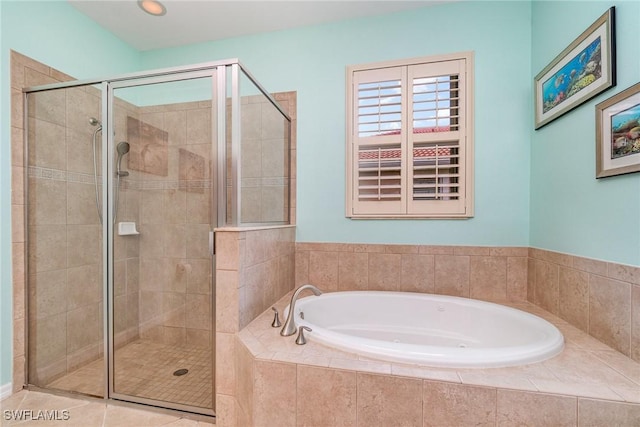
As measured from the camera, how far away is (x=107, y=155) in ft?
5.56

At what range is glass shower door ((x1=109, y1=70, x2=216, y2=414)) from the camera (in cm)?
156

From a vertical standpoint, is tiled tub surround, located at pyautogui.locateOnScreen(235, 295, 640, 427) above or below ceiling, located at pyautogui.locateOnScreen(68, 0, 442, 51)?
below

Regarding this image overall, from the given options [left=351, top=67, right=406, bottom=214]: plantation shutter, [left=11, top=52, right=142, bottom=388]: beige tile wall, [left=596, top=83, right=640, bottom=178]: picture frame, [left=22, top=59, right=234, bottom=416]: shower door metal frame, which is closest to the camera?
[left=596, top=83, right=640, bottom=178]: picture frame

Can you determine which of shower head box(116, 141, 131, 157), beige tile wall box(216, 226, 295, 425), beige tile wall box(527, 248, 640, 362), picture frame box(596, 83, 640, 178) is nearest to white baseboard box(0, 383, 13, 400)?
beige tile wall box(216, 226, 295, 425)

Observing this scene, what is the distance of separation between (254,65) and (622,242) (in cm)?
264

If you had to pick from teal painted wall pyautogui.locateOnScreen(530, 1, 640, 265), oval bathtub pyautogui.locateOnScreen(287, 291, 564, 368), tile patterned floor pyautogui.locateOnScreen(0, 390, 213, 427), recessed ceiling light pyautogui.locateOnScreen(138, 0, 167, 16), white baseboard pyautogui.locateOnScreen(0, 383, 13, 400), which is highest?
recessed ceiling light pyautogui.locateOnScreen(138, 0, 167, 16)

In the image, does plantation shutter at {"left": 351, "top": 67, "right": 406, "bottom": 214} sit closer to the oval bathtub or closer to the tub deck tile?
the oval bathtub

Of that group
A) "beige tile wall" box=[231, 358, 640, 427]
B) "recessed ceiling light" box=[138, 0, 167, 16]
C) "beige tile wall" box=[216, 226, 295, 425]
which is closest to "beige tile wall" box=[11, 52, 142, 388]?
"beige tile wall" box=[216, 226, 295, 425]

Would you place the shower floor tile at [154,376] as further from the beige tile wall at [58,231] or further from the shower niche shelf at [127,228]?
the shower niche shelf at [127,228]

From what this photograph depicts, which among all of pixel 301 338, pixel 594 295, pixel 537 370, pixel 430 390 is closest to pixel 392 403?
pixel 430 390

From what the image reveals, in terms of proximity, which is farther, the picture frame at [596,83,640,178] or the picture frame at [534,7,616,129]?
the picture frame at [534,7,616,129]

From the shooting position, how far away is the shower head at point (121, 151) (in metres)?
1.69

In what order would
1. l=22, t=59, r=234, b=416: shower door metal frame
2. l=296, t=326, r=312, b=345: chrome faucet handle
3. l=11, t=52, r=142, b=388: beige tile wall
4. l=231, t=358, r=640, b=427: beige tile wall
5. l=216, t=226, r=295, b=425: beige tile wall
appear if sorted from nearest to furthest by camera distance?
l=231, t=358, r=640, b=427: beige tile wall
l=296, t=326, r=312, b=345: chrome faucet handle
l=216, t=226, r=295, b=425: beige tile wall
l=22, t=59, r=234, b=416: shower door metal frame
l=11, t=52, r=142, b=388: beige tile wall

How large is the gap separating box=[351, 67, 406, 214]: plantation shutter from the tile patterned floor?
5.75 feet
